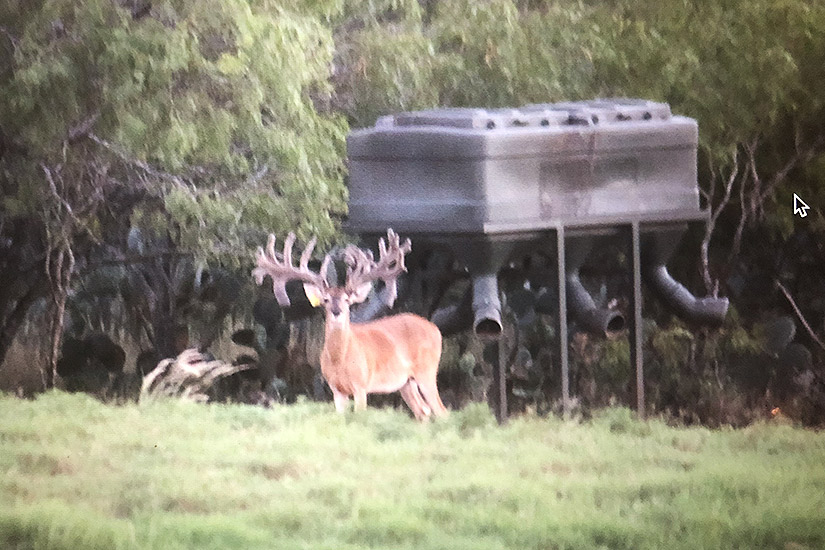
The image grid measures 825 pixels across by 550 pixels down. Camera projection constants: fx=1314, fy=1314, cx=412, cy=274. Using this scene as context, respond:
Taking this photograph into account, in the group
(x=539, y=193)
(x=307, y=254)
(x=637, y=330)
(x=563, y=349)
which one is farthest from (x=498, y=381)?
(x=307, y=254)

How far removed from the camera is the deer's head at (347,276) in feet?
11.4

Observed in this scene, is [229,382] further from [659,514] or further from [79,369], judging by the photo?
[659,514]

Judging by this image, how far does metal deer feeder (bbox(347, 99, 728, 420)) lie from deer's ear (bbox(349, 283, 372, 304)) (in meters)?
0.17

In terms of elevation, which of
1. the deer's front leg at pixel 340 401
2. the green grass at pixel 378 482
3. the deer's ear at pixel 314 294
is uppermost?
the deer's ear at pixel 314 294

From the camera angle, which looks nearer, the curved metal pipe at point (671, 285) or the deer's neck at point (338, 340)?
the deer's neck at point (338, 340)

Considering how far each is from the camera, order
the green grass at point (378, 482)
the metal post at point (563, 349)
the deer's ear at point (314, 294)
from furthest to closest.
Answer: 1. the metal post at point (563, 349)
2. the deer's ear at point (314, 294)
3. the green grass at point (378, 482)

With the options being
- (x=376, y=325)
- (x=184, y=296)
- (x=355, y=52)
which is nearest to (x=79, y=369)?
(x=184, y=296)

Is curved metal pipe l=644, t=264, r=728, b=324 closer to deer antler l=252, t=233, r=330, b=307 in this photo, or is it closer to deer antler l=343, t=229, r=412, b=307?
deer antler l=343, t=229, r=412, b=307

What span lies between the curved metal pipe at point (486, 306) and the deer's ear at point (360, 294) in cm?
29

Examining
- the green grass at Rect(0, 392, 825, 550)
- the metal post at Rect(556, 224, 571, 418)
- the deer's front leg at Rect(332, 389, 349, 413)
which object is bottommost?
the green grass at Rect(0, 392, 825, 550)

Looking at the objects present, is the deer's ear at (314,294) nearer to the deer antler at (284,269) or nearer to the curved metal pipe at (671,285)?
the deer antler at (284,269)

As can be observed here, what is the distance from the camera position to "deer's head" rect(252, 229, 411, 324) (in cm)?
346

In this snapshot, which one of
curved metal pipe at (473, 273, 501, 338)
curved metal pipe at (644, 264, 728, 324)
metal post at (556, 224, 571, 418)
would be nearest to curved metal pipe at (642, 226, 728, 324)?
curved metal pipe at (644, 264, 728, 324)

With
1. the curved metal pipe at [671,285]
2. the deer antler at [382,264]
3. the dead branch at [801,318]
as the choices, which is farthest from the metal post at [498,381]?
the dead branch at [801,318]
